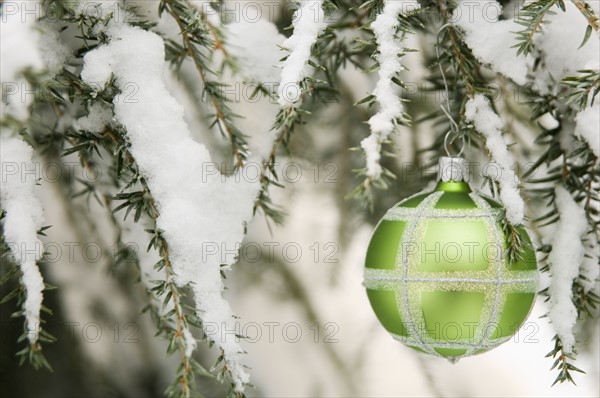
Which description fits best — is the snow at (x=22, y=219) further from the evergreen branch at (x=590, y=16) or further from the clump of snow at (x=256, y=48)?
the evergreen branch at (x=590, y=16)

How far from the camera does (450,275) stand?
Answer: 60 centimetres

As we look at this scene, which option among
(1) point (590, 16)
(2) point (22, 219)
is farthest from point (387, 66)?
(2) point (22, 219)

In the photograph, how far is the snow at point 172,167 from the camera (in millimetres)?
556

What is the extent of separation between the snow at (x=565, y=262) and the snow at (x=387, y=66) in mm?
236

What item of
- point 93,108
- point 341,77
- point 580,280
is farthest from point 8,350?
point 580,280

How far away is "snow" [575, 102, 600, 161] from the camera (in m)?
0.64

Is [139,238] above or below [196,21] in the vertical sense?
below

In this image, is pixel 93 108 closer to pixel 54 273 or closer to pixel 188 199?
pixel 188 199

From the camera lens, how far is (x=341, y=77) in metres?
0.99

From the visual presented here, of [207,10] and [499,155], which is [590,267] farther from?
[207,10]

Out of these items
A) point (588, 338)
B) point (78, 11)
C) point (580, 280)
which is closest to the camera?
point (78, 11)

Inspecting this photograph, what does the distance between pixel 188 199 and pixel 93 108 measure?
113mm

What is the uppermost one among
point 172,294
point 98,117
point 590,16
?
point 590,16

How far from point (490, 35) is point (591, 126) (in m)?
0.12
